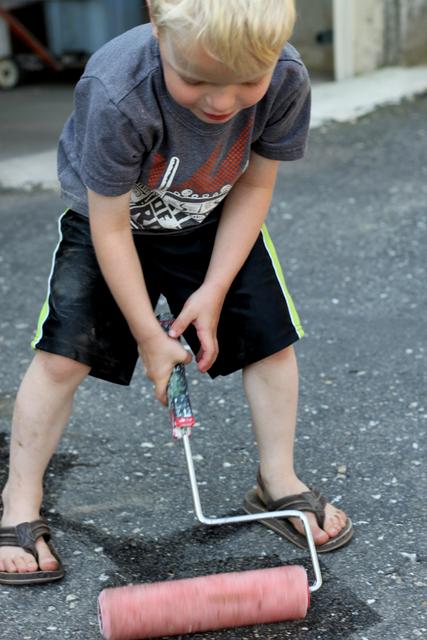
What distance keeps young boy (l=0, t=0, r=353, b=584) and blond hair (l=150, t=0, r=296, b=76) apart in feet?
0.31

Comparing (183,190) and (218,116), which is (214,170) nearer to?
(183,190)

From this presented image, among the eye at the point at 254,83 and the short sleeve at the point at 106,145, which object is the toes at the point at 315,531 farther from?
the eye at the point at 254,83

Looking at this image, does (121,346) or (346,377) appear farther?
(346,377)

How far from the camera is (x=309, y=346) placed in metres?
3.21

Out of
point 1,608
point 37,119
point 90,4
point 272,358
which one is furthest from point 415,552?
point 90,4

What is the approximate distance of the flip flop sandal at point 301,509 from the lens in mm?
2254

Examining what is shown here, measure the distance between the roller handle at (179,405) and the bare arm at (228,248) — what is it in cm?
6

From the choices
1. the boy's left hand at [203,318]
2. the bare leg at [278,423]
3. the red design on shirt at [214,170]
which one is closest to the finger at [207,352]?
the boy's left hand at [203,318]

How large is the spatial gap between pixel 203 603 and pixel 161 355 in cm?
47

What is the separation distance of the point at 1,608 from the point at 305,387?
1.15m

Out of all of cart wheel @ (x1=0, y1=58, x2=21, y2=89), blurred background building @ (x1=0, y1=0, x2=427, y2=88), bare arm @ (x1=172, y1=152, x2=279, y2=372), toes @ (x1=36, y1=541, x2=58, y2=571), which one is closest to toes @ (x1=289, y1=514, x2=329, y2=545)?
bare arm @ (x1=172, y1=152, x2=279, y2=372)

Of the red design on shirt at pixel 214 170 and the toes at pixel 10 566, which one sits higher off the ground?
the red design on shirt at pixel 214 170

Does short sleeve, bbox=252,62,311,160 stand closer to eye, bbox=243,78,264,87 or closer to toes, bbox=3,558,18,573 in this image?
eye, bbox=243,78,264,87

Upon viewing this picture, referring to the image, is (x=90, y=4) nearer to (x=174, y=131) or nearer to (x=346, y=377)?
(x=346, y=377)
